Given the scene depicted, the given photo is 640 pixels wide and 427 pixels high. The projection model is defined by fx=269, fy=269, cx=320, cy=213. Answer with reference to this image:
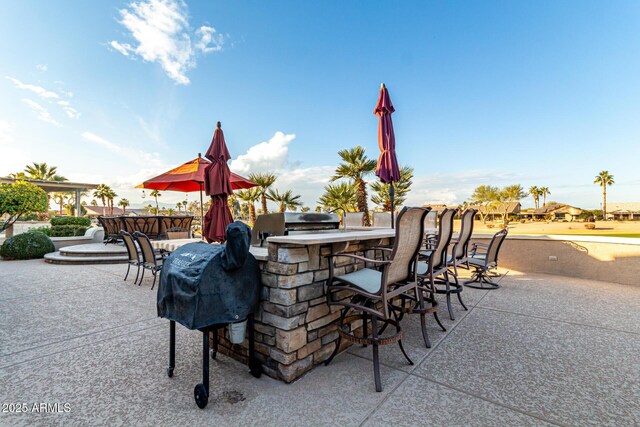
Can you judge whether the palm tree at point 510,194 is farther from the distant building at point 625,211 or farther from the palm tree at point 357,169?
the palm tree at point 357,169

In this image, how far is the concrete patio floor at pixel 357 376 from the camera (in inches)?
54.8

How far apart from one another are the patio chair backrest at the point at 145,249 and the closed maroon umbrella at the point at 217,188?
57.6 inches

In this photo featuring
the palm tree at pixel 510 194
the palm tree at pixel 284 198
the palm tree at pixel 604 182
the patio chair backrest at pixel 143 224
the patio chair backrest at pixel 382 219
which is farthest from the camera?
the palm tree at pixel 604 182

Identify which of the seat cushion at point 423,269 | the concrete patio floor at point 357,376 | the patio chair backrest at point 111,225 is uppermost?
the patio chair backrest at point 111,225

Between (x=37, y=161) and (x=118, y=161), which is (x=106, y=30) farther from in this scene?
(x=37, y=161)

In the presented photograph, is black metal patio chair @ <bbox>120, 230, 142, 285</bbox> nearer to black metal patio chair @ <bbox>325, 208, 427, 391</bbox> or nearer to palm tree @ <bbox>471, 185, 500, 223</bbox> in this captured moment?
black metal patio chair @ <bbox>325, 208, 427, 391</bbox>

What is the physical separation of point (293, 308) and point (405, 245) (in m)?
0.86

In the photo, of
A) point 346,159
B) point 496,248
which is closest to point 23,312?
point 496,248

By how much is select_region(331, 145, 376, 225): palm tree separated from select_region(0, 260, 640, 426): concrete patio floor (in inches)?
375

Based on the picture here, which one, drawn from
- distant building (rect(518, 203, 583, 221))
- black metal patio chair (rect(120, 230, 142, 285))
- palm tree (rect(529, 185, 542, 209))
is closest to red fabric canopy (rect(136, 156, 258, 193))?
black metal patio chair (rect(120, 230, 142, 285))

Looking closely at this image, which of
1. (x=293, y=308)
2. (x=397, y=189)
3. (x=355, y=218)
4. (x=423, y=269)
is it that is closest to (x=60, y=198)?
(x=397, y=189)

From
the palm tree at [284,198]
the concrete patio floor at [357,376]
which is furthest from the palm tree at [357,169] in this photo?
the concrete patio floor at [357,376]

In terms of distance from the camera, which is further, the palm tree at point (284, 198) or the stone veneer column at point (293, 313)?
the palm tree at point (284, 198)

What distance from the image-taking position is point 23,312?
119 inches
